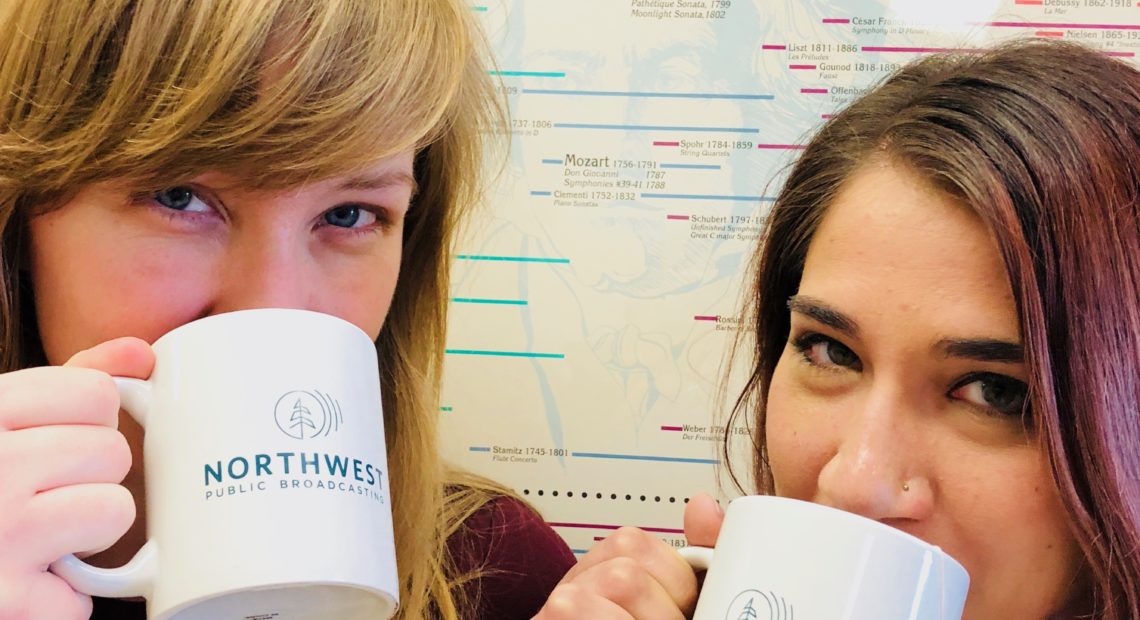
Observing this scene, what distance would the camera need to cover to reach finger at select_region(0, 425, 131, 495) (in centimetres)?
59

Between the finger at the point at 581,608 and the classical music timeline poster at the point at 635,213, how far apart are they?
0.88 m

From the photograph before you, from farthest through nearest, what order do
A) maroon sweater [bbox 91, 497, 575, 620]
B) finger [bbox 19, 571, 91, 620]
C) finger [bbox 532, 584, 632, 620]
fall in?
1. maroon sweater [bbox 91, 497, 575, 620]
2. finger [bbox 532, 584, 632, 620]
3. finger [bbox 19, 571, 91, 620]

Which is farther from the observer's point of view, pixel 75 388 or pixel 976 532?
pixel 976 532

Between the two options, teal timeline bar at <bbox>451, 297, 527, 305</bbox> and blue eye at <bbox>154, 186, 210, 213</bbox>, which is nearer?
blue eye at <bbox>154, 186, 210, 213</bbox>

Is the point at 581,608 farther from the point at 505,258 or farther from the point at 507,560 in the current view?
the point at 505,258

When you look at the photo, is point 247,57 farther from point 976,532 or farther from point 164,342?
point 976,532

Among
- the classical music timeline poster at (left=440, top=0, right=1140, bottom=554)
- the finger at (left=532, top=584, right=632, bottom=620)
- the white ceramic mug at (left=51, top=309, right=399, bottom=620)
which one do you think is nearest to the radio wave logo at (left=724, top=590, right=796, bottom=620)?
the finger at (left=532, top=584, right=632, bottom=620)

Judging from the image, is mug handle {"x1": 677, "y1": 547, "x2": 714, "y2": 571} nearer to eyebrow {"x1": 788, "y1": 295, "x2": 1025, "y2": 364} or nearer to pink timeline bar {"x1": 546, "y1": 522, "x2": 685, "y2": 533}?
eyebrow {"x1": 788, "y1": 295, "x2": 1025, "y2": 364}

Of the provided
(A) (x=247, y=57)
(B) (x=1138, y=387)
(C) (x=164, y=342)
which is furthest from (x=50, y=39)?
(B) (x=1138, y=387)

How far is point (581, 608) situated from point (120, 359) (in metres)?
0.36

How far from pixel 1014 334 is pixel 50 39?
768mm

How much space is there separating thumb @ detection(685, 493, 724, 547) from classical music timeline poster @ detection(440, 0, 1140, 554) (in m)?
0.77

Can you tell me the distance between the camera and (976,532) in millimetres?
758

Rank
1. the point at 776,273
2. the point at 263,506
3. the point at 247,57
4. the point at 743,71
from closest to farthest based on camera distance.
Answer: the point at 263,506 → the point at 247,57 → the point at 776,273 → the point at 743,71
